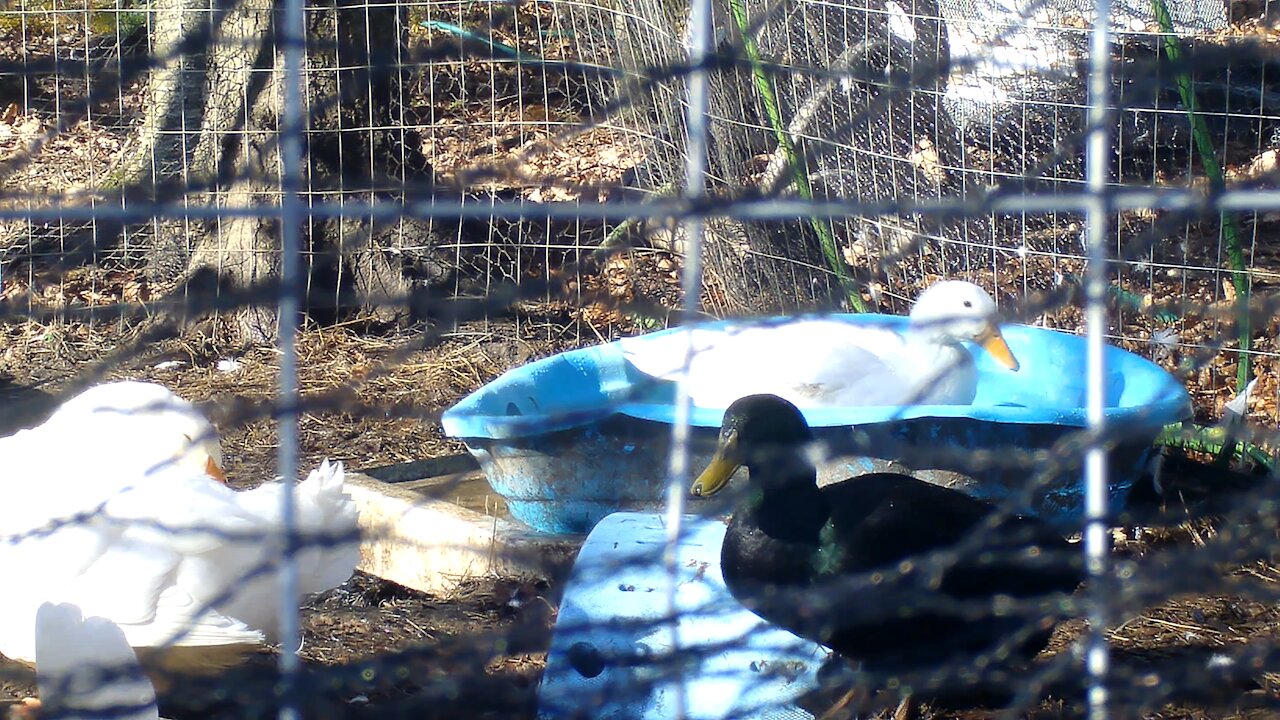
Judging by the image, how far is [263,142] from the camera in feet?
16.1

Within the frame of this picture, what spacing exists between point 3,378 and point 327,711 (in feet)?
12.9

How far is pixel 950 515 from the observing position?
2545 mm

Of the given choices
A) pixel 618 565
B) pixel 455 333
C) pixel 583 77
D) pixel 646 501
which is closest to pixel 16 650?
pixel 646 501

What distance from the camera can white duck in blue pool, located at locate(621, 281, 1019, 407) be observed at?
343 cm

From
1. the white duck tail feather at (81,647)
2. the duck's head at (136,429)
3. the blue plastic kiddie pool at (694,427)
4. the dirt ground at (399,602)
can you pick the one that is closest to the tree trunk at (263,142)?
the dirt ground at (399,602)

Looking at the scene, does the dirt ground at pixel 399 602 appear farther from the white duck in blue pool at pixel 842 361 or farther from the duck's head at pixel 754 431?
the white duck in blue pool at pixel 842 361

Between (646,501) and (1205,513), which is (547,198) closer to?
(646,501)

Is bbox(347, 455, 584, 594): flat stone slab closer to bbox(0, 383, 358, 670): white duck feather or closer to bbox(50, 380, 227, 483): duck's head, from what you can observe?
bbox(0, 383, 358, 670): white duck feather

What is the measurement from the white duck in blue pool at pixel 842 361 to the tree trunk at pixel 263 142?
1899mm

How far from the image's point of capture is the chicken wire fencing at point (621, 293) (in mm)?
1314

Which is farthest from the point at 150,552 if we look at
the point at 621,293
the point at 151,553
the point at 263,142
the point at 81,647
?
the point at 621,293

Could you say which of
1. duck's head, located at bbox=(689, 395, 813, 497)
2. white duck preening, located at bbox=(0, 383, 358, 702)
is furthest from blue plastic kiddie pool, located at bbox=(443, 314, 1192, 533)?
white duck preening, located at bbox=(0, 383, 358, 702)

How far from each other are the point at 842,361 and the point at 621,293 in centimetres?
227

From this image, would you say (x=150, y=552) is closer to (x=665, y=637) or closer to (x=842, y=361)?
(x=665, y=637)
